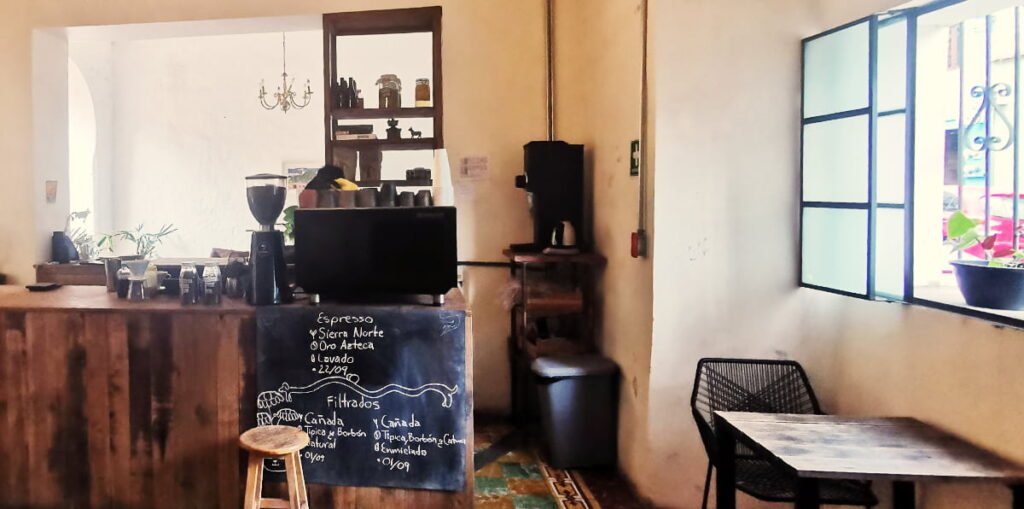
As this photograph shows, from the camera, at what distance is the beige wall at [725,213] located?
8.81ft

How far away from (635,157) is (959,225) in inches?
52.5

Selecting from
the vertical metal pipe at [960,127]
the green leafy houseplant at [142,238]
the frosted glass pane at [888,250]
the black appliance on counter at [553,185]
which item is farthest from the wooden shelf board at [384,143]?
the green leafy houseplant at [142,238]

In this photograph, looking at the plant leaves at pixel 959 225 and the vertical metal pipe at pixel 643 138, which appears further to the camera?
the vertical metal pipe at pixel 643 138

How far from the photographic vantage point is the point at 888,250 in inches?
93.9

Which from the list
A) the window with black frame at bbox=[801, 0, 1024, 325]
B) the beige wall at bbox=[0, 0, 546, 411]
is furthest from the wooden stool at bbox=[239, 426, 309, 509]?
the window with black frame at bbox=[801, 0, 1024, 325]

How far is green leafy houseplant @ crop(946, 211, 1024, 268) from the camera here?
190 centimetres

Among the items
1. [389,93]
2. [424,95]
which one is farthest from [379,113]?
[424,95]

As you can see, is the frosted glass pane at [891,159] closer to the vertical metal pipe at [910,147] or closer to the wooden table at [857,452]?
the vertical metal pipe at [910,147]

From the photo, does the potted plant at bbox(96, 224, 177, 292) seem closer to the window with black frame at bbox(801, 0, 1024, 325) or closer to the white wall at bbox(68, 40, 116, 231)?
the white wall at bbox(68, 40, 116, 231)

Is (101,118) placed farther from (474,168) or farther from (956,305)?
(956,305)

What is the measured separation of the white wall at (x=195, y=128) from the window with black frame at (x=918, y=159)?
5.42 m

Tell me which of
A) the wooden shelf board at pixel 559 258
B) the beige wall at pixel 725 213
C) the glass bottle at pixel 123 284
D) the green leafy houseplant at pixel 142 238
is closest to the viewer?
the glass bottle at pixel 123 284

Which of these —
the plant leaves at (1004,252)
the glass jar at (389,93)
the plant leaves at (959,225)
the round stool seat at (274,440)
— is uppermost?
the glass jar at (389,93)

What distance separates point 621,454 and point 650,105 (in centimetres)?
178
